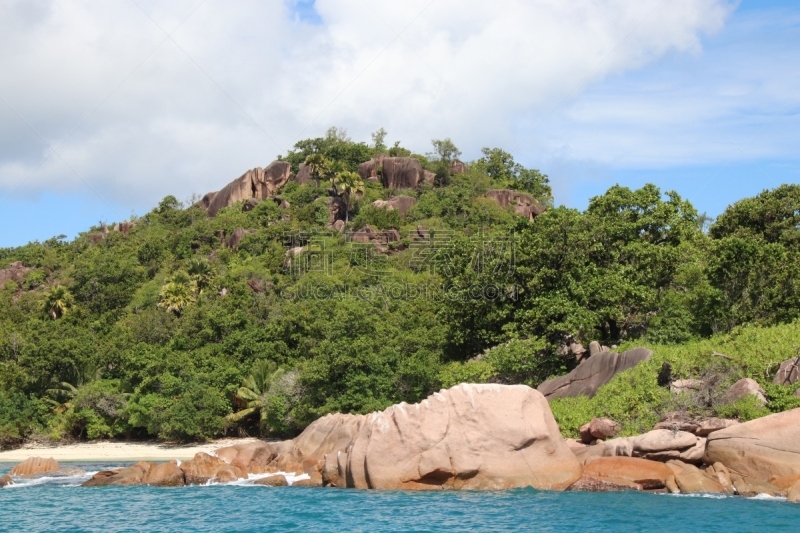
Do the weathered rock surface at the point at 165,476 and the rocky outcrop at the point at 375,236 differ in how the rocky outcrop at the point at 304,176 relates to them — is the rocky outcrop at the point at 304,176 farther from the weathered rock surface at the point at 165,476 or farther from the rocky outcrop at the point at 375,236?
the weathered rock surface at the point at 165,476

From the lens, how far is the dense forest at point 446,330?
30.1 m

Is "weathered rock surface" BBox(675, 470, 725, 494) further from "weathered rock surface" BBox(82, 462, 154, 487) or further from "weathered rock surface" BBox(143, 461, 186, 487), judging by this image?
"weathered rock surface" BBox(82, 462, 154, 487)

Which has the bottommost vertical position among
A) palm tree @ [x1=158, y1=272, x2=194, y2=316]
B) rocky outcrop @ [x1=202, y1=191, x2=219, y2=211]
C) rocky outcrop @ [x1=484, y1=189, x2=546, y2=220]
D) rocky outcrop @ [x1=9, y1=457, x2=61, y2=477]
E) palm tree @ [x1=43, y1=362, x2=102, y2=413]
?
rocky outcrop @ [x1=9, y1=457, x2=61, y2=477]

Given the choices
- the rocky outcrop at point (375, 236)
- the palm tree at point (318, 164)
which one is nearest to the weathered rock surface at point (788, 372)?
the rocky outcrop at point (375, 236)

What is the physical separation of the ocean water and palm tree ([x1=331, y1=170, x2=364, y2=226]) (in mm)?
45769

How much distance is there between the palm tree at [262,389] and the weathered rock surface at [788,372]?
18.2 metres

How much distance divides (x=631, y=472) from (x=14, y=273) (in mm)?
59419

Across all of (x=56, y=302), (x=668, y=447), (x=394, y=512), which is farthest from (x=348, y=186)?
(x=394, y=512)

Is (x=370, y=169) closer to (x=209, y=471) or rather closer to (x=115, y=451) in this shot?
(x=115, y=451)

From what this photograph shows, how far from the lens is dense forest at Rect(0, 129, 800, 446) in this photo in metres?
30.1

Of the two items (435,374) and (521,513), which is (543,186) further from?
(521,513)

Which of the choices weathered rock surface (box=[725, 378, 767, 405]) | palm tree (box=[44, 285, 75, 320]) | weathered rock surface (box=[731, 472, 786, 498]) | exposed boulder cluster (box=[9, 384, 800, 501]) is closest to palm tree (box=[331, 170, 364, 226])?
palm tree (box=[44, 285, 75, 320])

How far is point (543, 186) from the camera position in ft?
250

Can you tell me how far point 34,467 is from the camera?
26906 millimetres
